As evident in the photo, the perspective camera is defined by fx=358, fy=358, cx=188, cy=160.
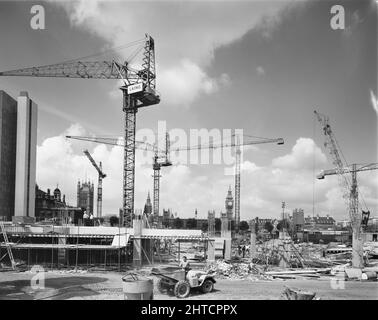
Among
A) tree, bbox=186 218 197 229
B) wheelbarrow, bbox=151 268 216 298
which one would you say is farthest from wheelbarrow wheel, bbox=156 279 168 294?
tree, bbox=186 218 197 229

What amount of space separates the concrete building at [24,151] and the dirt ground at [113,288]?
1064 inches

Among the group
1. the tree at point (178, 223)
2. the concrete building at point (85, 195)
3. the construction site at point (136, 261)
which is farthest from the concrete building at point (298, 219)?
the concrete building at point (85, 195)

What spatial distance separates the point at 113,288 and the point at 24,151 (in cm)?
3690

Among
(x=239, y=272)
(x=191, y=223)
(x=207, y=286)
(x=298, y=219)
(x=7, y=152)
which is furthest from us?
(x=191, y=223)

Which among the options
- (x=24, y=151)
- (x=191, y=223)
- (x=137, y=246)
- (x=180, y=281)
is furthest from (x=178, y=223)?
(x=180, y=281)

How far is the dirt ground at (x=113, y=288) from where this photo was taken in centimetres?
2000

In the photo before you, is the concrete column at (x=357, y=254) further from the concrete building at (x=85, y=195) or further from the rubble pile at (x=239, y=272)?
the concrete building at (x=85, y=195)

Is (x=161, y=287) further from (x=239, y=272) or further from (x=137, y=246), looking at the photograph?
(x=137, y=246)

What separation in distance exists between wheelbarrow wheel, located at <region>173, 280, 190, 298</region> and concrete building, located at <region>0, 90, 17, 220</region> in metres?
41.3

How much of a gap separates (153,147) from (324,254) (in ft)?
155

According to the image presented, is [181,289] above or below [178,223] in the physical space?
above

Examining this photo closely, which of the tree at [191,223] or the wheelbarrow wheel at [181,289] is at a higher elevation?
the wheelbarrow wheel at [181,289]

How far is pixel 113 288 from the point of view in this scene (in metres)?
22.5
